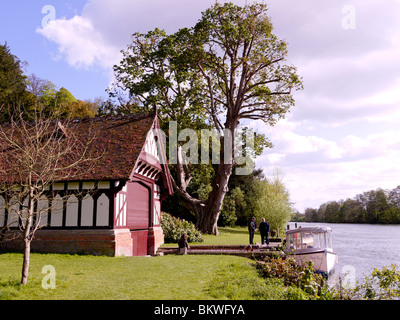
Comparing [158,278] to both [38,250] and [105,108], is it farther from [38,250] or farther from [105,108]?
[105,108]

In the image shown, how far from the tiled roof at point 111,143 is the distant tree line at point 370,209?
77799mm

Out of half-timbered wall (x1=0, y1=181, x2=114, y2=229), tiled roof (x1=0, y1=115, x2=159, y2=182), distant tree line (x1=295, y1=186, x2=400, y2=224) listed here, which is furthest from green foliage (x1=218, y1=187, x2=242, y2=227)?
distant tree line (x1=295, y1=186, x2=400, y2=224)

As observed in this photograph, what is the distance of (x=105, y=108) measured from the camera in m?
33.4

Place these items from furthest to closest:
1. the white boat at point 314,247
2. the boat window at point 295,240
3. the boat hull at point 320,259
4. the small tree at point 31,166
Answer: the boat window at point 295,240 → the white boat at point 314,247 → the boat hull at point 320,259 → the small tree at point 31,166

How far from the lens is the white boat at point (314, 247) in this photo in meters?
15.8

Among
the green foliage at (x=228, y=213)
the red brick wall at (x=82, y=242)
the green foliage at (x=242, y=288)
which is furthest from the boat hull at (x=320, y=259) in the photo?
the green foliage at (x=228, y=213)

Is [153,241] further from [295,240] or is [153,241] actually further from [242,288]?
[242,288]

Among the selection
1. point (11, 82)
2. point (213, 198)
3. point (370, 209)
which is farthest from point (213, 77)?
point (370, 209)

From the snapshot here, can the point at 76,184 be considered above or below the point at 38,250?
above

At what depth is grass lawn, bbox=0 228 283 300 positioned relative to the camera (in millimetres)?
8234

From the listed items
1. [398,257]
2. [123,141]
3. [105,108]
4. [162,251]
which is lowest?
[398,257]

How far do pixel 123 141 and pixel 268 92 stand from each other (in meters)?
17.2

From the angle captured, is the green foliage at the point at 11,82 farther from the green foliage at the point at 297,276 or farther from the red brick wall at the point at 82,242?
the green foliage at the point at 297,276
